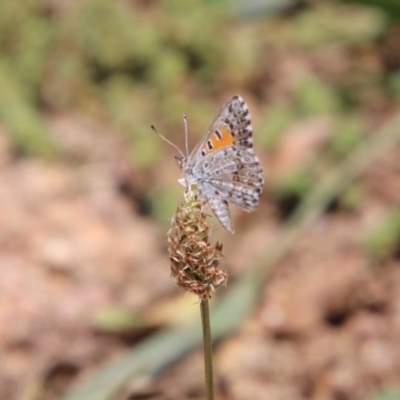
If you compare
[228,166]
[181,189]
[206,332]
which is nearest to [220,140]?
[228,166]

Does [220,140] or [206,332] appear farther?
[220,140]

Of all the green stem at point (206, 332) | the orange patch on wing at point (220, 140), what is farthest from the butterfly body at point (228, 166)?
the green stem at point (206, 332)

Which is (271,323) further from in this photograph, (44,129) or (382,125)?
(44,129)

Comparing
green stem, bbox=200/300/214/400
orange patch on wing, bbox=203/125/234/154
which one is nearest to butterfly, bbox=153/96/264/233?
orange patch on wing, bbox=203/125/234/154

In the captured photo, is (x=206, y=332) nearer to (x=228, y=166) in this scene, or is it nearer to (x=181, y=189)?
(x=228, y=166)

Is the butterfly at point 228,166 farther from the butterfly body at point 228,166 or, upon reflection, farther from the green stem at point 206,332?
the green stem at point 206,332

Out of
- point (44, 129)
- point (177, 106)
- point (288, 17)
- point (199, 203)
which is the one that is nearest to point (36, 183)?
Answer: point (44, 129)

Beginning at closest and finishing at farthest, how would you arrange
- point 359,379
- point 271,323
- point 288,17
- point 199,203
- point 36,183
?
1. point 199,203
2. point 359,379
3. point 271,323
4. point 36,183
5. point 288,17
